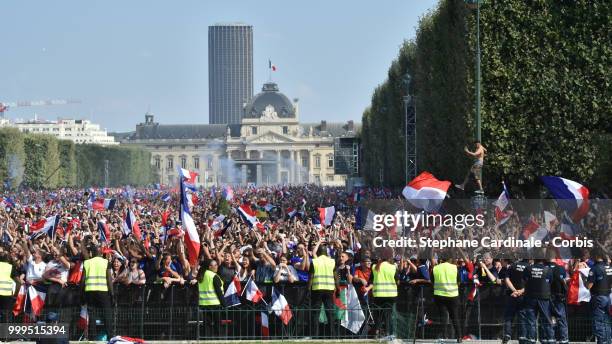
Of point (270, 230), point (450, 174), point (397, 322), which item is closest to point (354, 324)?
point (397, 322)

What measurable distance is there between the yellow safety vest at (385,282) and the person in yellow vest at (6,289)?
5596 mm

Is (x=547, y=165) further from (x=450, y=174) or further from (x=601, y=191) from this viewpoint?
(x=450, y=174)

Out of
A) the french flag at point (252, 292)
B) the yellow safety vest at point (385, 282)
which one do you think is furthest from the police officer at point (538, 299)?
the french flag at point (252, 292)

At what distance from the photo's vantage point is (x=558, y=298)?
20.1 m

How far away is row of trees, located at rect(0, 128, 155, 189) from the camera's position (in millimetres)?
110500

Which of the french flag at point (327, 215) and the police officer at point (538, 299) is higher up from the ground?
the french flag at point (327, 215)

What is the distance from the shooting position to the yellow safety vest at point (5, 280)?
21266 mm

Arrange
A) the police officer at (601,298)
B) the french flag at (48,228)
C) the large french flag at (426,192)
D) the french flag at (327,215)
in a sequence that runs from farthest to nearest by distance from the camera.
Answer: the french flag at (327,215) → the french flag at (48,228) → the large french flag at (426,192) → the police officer at (601,298)

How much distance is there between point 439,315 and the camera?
2216 cm

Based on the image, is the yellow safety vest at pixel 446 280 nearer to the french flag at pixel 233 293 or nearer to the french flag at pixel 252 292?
the french flag at pixel 252 292

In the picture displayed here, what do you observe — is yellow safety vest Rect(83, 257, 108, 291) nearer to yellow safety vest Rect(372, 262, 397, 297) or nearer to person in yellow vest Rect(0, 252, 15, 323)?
person in yellow vest Rect(0, 252, 15, 323)

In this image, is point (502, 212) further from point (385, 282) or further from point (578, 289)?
point (385, 282)

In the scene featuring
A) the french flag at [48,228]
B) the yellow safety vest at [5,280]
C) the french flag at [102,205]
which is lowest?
the yellow safety vest at [5,280]

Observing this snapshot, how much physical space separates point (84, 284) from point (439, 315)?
5579mm
